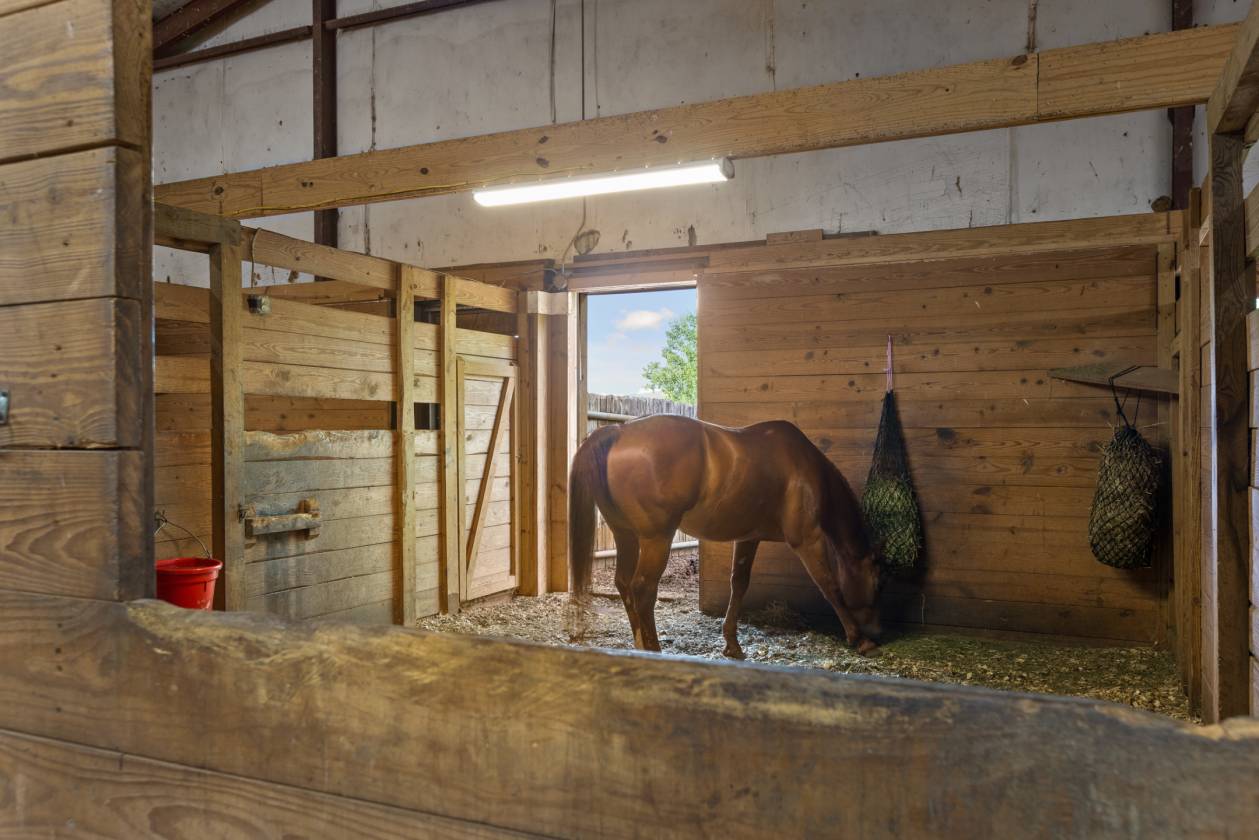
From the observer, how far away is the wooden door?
502cm

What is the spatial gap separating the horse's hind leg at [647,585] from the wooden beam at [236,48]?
5026mm

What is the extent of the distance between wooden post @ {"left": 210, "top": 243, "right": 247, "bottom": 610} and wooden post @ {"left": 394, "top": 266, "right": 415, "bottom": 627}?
1.12 metres

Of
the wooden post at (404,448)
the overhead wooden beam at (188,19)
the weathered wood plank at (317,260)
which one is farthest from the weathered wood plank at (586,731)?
the overhead wooden beam at (188,19)

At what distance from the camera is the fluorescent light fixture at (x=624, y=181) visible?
11.3ft

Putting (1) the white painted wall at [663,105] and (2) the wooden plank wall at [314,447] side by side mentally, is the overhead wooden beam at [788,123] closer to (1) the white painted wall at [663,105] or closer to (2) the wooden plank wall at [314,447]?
(2) the wooden plank wall at [314,447]

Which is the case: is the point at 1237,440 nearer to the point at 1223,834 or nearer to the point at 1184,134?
the point at 1223,834

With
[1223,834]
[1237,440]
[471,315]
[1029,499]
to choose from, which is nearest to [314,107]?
[471,315]

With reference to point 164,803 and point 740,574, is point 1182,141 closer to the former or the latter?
point 740,574

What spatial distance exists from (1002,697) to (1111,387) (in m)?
4.03

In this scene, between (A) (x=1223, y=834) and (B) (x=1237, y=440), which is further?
(B) (x=1237, y=440)

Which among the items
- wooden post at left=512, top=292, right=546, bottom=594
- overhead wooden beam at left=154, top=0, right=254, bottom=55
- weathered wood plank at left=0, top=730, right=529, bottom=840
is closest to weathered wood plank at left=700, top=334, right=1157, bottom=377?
wooden post at left=512, top=292, right=546, bottom=594

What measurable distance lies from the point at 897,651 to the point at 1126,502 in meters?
1.25

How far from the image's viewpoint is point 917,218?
4.73 metres

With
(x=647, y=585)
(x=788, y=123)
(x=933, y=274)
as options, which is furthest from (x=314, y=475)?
(x=933, y=274)
